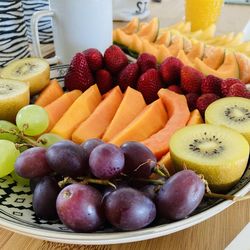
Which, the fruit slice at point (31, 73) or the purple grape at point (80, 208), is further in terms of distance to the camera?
the fruit slice at point (31, 73)

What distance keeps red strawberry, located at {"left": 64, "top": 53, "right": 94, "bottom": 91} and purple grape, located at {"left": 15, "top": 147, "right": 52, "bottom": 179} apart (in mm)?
334

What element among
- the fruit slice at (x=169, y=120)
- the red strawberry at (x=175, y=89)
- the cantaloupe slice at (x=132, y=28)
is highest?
the red strawberry at (x=175, y=89)

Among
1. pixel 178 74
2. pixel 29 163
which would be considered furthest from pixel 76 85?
pixel 29 163

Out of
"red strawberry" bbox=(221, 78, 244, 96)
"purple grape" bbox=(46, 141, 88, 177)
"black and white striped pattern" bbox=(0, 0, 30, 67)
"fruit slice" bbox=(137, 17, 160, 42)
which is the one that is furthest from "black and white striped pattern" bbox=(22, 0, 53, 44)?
"purple grape" bbox=(46, 141, 88, 177)

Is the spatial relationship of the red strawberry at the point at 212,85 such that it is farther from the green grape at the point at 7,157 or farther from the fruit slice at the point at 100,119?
the green grape at the point at 7,157

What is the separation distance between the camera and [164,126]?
692mm

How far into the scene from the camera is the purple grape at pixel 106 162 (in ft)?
1.49

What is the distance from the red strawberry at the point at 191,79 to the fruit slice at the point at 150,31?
45 centimetres

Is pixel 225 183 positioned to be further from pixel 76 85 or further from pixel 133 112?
pixel 76 85

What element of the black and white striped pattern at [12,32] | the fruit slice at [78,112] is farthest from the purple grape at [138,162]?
the black and white striped pattern at [12,32]

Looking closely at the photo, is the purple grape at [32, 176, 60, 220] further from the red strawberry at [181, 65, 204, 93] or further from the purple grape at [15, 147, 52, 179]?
the red strawberry at [181, 65, 204, 93]

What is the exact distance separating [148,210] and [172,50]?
0.72 metres

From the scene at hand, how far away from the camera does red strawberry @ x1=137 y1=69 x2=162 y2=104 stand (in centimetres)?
78

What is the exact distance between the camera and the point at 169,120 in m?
0.69
